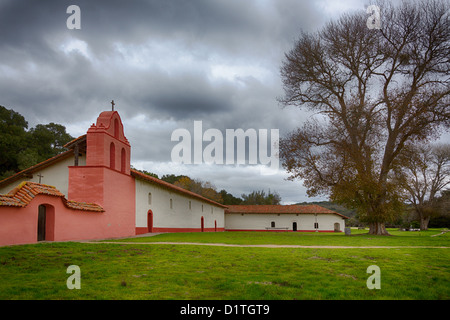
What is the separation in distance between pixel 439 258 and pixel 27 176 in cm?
2705

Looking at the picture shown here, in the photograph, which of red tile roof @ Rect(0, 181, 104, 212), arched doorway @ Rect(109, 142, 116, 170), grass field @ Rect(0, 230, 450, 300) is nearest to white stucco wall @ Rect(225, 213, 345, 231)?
arched doorway @ Rect(109, 142, 116, 170)

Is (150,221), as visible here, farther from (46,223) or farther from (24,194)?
(24,194)

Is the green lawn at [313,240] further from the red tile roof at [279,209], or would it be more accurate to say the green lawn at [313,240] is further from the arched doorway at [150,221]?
the red tile roof at [279,209]

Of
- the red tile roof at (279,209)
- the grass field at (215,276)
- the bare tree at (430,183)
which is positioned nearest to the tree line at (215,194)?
the red tile roof at (279,209)

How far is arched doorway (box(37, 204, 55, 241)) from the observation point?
1571 centimetres

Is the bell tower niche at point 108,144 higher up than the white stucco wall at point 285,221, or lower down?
higher up

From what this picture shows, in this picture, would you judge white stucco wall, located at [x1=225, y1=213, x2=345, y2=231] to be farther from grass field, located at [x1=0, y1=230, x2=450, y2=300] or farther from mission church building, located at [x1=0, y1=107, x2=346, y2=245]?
grass field, located at [x1=0, y1=230, x2=450, y2=300]

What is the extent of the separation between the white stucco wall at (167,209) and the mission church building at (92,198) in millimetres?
65

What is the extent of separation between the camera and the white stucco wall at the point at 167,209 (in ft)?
86.9

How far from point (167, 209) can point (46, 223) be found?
54.4 ft

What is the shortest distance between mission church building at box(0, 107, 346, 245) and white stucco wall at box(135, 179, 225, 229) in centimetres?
6
